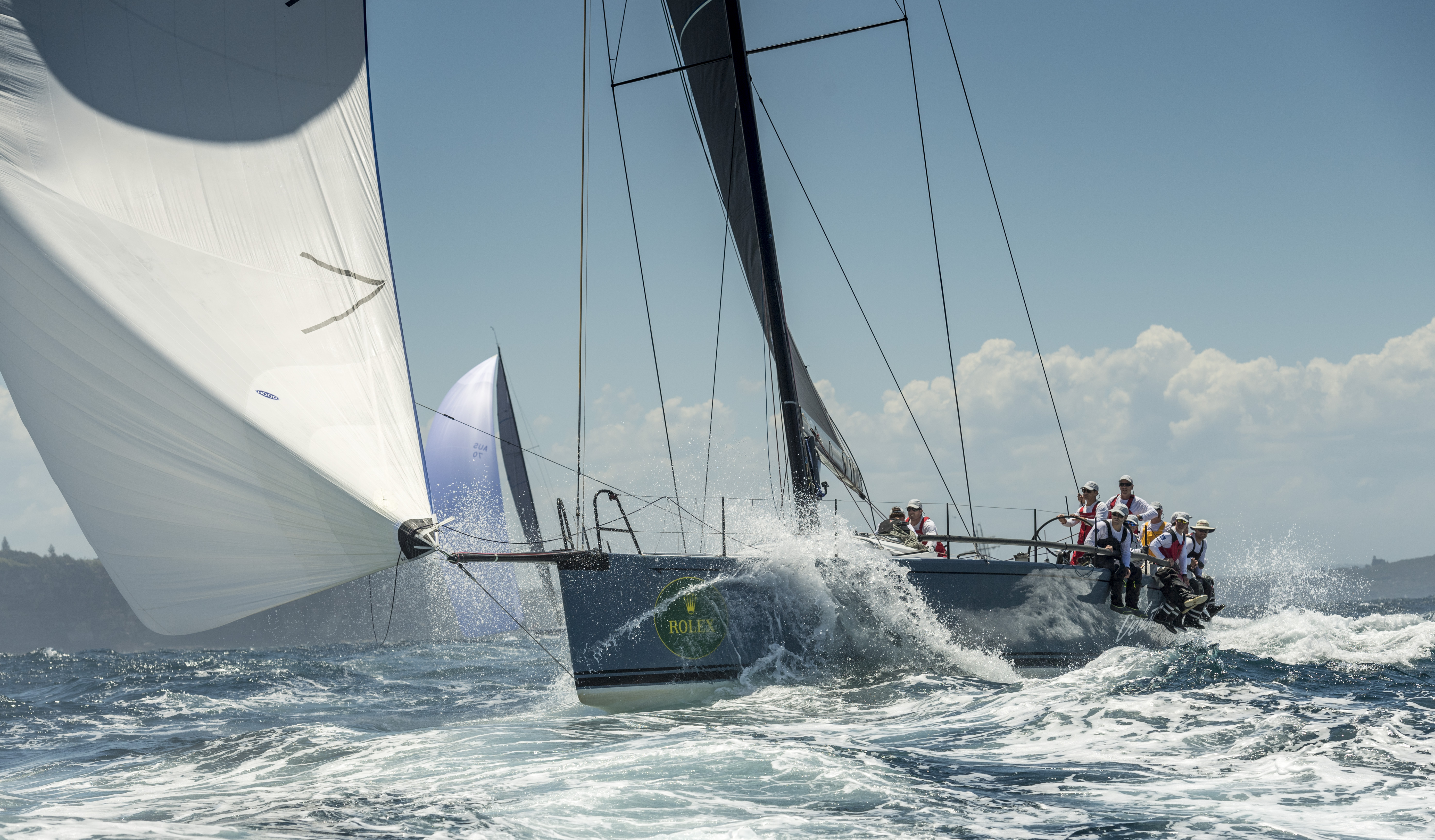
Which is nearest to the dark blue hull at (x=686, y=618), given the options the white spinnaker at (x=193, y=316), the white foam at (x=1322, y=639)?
the white spinnaker at (x=193, y=316)

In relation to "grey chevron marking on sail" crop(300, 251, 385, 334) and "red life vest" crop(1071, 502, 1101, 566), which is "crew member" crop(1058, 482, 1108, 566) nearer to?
"red life vest" crop(1071, 502, 1101, 566)

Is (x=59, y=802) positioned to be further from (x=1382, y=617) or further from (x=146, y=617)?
(x=1382, y=617)

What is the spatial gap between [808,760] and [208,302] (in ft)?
13.4

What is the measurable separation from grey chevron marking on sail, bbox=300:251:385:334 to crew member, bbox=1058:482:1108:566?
6.68m

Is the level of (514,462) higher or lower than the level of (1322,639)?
higher

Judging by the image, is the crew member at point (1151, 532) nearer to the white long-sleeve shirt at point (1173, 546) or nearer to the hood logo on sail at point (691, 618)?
the white long-sleeve shirt at point (1173, 546)

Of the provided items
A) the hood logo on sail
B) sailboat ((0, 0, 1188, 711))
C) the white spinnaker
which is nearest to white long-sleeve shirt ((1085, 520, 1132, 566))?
the hood logo on sail

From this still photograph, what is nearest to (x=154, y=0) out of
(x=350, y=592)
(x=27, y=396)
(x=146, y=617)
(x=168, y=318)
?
(x=168, y=318)

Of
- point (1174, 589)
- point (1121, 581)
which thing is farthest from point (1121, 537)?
point (1174, 589)

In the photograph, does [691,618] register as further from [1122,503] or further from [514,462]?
[514,462]

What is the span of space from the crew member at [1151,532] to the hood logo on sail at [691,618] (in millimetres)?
5288

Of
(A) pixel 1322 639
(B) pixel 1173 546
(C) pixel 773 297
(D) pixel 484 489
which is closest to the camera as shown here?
(C) pixel 773 297

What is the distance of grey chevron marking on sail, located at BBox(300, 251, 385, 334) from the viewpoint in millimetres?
5410

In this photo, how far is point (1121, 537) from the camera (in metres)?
8.61
